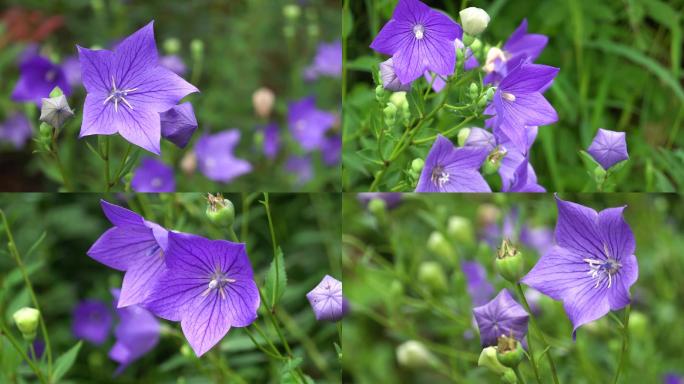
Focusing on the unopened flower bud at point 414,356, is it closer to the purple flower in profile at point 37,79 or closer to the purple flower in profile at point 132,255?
the purple flower in profile at point 132,255

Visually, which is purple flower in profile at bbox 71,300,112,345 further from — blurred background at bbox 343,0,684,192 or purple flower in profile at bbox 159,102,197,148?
purple flower in profile at bbox 159,102,197,148

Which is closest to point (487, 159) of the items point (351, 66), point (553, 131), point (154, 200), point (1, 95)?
point (351, 66)

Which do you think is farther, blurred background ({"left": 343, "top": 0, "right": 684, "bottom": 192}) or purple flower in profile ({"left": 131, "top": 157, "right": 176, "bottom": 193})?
blurred background ({"left": 343, "top": 0, "right": 684, "bottom": 192})

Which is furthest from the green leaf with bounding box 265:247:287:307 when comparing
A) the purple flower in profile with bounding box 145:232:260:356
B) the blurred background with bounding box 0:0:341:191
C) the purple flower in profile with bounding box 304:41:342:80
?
the purple flower in profile with bounding box 304:41:342:80

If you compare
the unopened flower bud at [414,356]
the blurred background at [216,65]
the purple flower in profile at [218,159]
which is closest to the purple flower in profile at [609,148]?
the unopened flower bud at [414,356]

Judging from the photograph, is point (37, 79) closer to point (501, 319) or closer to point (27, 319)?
point (27, 319)

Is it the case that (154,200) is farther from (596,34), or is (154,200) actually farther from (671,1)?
(671,1)
